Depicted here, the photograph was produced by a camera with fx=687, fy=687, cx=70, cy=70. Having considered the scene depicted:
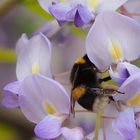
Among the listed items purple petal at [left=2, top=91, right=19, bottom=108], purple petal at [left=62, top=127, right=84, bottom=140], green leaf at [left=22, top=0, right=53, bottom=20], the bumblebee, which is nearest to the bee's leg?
the bumblebee

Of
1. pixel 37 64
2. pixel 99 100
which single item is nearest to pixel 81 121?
pixel 37 64

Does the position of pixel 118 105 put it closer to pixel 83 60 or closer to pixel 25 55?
pixel 83 60

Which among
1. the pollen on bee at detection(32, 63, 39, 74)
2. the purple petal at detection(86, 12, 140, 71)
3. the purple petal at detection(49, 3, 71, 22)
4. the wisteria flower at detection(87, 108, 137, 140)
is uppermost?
the purple petal at detection(49, 3, 71, 22)

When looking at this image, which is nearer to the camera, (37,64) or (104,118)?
(104,118)

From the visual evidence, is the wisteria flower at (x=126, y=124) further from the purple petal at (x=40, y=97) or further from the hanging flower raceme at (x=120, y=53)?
Result: the purple petal at (x=40, y=97)

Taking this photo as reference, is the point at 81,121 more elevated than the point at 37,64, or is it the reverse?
the point at 37,64

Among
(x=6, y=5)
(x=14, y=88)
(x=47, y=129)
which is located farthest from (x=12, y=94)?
(x=6, y=5)

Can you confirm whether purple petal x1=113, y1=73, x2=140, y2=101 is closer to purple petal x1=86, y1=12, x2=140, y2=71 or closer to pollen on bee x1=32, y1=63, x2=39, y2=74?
purple petal x1=86, y1=12, x2=140, y2=71
